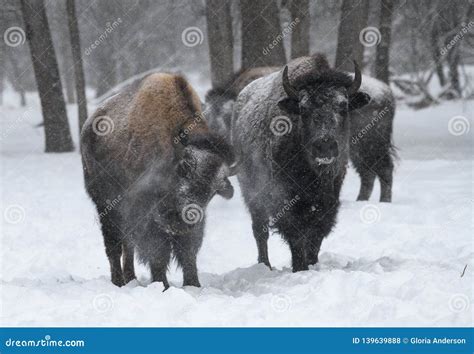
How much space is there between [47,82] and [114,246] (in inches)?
429

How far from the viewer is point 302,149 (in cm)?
597

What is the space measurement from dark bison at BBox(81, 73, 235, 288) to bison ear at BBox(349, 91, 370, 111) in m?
1.30

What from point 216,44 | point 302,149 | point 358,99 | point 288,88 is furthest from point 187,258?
point 216,44

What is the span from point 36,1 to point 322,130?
12648mm

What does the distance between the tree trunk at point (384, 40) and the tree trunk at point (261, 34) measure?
4092 millimetres

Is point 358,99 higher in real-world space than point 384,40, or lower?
higher

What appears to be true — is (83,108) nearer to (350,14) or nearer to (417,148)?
(350,14)

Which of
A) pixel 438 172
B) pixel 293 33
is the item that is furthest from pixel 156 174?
pixel 293 33

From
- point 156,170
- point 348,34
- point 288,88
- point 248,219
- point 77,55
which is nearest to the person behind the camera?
point 156,170

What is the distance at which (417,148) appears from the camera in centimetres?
1588

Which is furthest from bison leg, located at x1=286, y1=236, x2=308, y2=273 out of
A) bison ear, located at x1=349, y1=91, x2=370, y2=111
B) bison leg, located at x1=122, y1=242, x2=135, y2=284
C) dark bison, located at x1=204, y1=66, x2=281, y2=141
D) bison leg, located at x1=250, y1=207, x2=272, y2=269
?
dark bison, located at x1=204, y1=66, x2=281, y2=141

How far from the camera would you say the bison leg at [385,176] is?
1019 centimetres

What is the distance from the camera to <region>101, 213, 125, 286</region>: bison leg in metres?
6.57

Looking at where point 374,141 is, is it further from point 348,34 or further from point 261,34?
point 348,34
